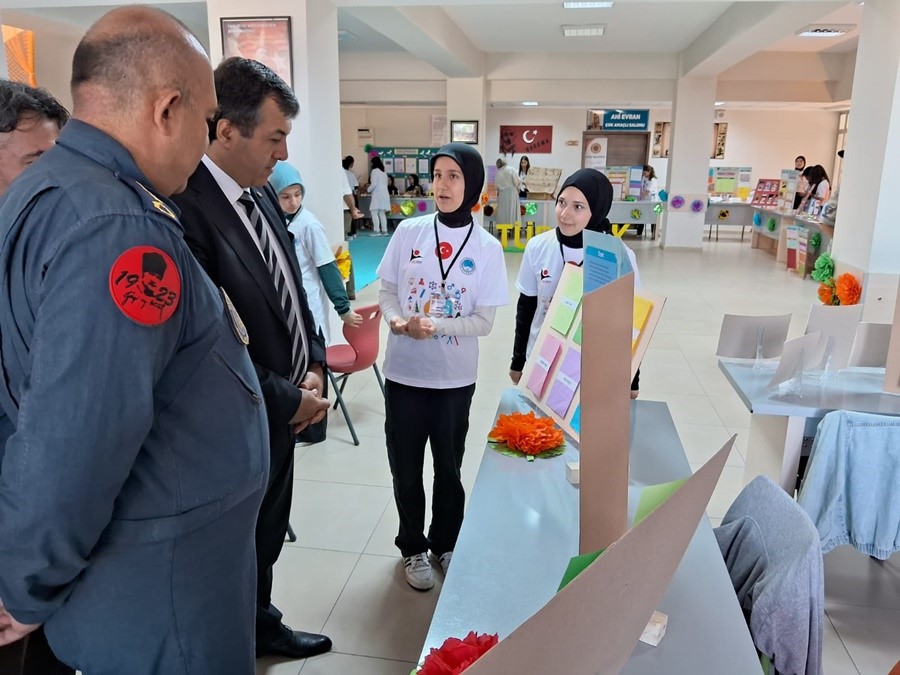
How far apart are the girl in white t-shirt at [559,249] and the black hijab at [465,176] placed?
42 centimetres

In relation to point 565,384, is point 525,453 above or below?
below

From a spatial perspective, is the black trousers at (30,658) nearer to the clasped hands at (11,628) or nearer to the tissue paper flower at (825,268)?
the clasped hands at (11,628)

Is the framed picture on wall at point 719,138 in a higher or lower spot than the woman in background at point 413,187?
higher

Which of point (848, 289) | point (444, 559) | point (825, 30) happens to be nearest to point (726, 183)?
point (825, 30)

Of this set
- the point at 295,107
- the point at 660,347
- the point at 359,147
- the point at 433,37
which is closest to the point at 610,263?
the point at 295,107

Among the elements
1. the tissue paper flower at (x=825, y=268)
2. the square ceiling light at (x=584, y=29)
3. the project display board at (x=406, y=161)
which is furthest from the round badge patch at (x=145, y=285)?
the project display board at (x=406, y=161)

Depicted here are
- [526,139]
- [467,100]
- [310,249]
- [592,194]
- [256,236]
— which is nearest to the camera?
[256,236]

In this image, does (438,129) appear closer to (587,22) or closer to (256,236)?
(587,22)

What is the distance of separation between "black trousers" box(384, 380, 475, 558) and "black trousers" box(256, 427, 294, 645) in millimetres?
517

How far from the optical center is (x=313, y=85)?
15.4 feet

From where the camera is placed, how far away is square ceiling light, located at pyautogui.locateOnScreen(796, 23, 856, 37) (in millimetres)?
9078

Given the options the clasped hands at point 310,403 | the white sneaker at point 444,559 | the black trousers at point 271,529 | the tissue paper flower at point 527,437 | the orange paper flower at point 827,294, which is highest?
the clasped hands at point 310,403

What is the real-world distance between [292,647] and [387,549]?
0.67m

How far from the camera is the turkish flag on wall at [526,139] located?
1719cm
